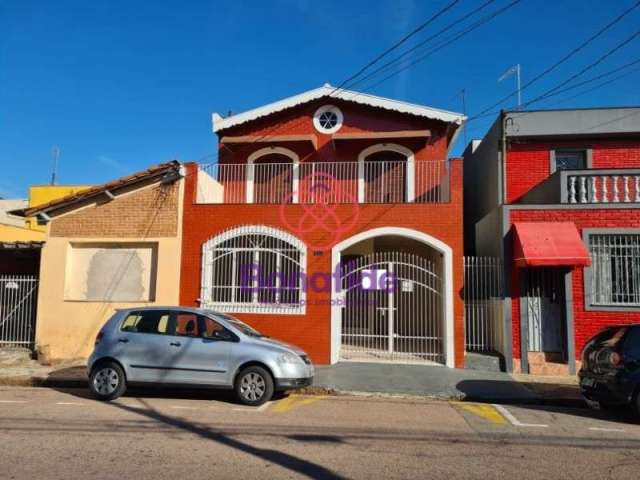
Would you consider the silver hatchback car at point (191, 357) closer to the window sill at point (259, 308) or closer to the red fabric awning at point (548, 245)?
the window sill at point (259, 308)

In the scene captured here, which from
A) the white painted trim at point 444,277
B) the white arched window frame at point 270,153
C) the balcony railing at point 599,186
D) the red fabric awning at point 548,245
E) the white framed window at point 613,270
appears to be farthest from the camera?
the white arched window frame at point 270,153

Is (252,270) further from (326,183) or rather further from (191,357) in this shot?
(191,357)

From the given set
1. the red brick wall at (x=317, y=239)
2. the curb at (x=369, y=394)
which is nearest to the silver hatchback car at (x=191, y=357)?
the curb at (x=369, y=394)

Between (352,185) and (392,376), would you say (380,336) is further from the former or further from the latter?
(352,185)

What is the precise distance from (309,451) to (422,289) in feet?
24.1

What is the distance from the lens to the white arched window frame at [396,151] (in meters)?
14.1

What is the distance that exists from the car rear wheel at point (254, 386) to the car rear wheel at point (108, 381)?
2.00 metres

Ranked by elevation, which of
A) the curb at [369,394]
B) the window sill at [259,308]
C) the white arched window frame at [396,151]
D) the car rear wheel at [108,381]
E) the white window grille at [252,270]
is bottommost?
the curb at [369,394]

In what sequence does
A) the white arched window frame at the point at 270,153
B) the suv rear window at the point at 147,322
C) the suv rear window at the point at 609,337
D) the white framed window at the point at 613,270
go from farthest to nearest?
the white arched window frame at the point at 270,153 < the white framed window at the point at 613,270 < the suv rear window at the point at 147,322 < the suv rear window at the point at 609,337

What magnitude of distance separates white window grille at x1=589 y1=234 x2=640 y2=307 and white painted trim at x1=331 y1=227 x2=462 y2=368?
3.06 m

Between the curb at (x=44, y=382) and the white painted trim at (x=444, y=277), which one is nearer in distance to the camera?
the curb at (x=44, y=382)

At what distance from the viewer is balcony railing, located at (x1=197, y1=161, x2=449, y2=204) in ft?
45.9

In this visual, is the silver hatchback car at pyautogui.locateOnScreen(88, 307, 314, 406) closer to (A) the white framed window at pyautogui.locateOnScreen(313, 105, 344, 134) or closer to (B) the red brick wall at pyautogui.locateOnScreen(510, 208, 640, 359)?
(B) the red brick wall at pyautogui.locateOnScreen(510, 208, 640, 359)

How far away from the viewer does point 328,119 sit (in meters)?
15.3
